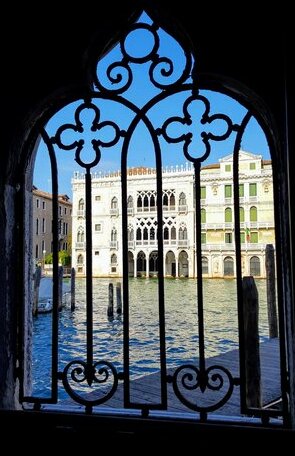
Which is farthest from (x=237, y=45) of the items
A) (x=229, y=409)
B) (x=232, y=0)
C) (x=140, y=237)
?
(x=140, y=237)

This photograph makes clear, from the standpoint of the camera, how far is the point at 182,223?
986 inches

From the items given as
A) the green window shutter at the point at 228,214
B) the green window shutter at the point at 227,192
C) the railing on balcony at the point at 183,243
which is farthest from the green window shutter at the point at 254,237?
the railing on balcony at the point at 183,243

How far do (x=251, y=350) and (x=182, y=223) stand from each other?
2182 cm

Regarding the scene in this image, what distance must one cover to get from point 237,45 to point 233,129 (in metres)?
0.20

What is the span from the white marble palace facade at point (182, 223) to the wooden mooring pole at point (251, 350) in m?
17.5

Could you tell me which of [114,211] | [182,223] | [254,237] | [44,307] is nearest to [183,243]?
[182,223]

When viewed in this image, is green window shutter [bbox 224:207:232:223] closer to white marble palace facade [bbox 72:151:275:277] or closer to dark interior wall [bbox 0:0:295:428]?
white marble palace facade [bbox 72:151:275:277]

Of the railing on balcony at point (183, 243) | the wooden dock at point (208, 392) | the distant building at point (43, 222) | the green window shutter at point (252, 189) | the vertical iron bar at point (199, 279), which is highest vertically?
the green window shutter at point (252, 189)

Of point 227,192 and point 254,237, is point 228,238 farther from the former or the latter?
point 227,192

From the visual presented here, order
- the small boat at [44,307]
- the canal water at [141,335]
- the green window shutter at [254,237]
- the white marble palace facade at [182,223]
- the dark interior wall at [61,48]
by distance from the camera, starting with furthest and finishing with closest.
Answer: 1. the green window shutter at [254,237]
2. the white marble palace facade at [182,223]
3. the small boat at [44,307]
4. the canal water at [141,335]
5. the dark interior wall at [61,48]

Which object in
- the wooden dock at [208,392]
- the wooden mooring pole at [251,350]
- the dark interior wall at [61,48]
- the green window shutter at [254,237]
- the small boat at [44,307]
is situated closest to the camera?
the dark interior wall at [61,48]

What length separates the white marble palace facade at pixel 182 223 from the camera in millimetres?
22062

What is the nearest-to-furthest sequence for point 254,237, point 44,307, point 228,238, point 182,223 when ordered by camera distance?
point 44,307
point 254,237
point 228,238
point 182,223

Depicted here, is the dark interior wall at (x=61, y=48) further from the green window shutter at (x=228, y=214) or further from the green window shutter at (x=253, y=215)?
the green window shutter at (x=228, y=214)
